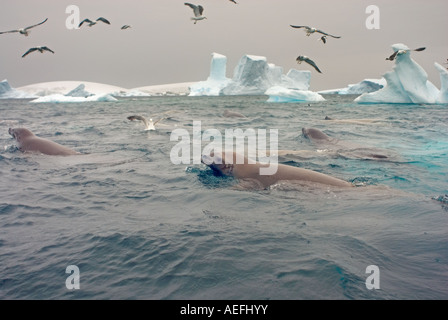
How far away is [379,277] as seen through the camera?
289 cm

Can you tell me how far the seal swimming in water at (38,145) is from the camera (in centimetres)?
834

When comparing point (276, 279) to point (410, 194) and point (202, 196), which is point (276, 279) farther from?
point (410, 194)

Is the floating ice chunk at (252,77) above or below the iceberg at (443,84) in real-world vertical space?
above

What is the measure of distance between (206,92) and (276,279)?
241 ft

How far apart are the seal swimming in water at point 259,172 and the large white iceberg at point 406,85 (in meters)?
27.7

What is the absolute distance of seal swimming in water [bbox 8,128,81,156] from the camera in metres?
8.34

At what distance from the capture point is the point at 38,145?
8.54 m

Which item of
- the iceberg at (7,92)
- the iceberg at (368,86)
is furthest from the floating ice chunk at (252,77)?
the iceberg at (7,92)

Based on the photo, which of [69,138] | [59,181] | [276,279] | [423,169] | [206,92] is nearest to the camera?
[276,279]
